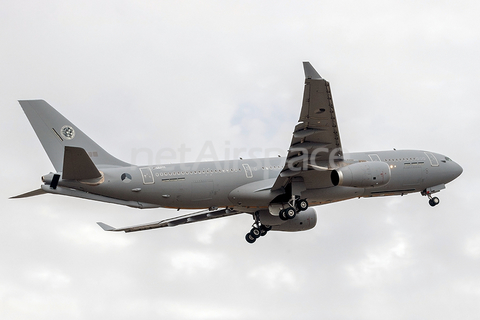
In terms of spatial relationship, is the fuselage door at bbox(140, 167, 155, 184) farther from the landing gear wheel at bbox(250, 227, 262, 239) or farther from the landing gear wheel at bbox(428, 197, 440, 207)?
the landing gear wheel at bbox(428, 197, 440, 207)

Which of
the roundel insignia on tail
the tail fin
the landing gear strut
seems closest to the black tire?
the landing gear strut

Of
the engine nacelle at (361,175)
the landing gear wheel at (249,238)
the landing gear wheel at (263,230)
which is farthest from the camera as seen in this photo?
the landing gear wheel at (263,230)

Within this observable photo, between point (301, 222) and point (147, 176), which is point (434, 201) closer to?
point (301, 222)

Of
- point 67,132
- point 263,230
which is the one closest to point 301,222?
point 263,230

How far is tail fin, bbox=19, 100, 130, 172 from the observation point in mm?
38594

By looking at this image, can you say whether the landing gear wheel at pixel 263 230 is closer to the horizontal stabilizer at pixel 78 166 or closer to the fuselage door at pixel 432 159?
the fuselage door at pixel 432 159

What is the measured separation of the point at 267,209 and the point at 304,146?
8987 millimetres

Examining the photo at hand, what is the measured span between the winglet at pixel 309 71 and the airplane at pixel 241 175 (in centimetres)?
166

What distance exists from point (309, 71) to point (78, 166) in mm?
12475

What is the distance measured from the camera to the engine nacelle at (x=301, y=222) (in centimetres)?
4669

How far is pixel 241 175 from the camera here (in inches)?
1596

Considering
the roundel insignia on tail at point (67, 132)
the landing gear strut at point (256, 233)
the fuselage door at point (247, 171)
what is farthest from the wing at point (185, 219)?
the roundel insignia on tail at point (67, 132)

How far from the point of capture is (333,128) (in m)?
35.9

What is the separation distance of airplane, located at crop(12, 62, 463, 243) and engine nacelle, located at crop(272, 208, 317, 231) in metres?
3.85
